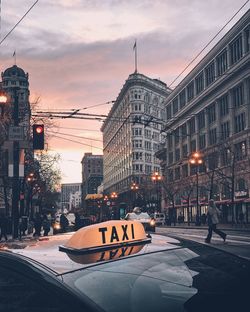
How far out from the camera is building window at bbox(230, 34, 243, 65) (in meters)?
55.8

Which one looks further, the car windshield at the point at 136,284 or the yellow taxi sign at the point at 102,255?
the yellow taxi sign at the point at 102,255

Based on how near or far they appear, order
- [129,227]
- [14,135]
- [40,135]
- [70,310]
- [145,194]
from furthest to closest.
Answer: [145,194], [14,135], [40,135], [129,227], [70,310]

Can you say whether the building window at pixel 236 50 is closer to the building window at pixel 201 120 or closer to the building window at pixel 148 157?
the building window at pixel 201 120

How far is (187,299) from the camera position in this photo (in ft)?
6.91

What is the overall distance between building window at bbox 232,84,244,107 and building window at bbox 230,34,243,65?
132 inches

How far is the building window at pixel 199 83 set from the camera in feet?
229

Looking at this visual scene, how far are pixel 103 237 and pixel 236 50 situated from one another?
57.5 metres

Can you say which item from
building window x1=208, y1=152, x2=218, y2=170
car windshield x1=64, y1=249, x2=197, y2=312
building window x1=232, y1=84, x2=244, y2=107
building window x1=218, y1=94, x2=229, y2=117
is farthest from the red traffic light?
building window x1=218, y1=94, x2=229, y2=117

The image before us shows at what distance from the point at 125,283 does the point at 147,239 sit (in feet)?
2.24

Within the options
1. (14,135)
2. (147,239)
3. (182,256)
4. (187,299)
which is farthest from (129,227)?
(14,135)

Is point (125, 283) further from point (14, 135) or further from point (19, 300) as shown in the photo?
point (14, 135)

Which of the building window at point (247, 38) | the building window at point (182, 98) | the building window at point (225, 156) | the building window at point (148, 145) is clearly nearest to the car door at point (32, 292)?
the building window at point (225, 156)

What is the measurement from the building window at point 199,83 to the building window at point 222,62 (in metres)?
6.73

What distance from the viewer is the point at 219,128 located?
2438 inches
